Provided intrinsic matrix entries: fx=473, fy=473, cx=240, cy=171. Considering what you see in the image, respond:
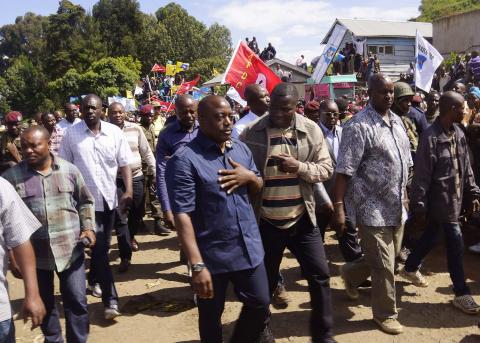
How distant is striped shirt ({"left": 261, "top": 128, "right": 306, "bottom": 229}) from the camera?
339 centimetres

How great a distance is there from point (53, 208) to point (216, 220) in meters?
1.28

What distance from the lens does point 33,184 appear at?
126 inches

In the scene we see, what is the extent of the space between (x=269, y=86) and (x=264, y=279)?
462 cm

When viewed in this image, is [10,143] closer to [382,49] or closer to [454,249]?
[454,249]

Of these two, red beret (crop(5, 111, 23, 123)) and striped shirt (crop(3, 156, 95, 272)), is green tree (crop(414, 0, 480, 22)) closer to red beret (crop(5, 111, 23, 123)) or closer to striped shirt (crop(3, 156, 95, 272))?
red beret (crop(5, 111, 23, 123))

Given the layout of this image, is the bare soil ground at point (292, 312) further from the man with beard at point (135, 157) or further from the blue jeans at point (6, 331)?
the blue jeans at point (6, 331)

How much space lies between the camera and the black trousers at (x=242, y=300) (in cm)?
281

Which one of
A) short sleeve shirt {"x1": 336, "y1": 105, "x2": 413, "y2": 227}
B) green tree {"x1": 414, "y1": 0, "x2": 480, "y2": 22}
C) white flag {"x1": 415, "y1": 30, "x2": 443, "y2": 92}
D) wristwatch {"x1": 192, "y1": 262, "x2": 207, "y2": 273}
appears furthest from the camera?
green tree {"x1": 414, "y1": 0, "x2": 480, "y2": 22}

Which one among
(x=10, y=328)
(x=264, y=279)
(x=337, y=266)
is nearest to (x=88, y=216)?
(x=10, y=328)

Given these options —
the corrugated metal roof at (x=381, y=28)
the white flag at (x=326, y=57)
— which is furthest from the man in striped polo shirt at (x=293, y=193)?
the corrugated metal roof at (x=381, y=28)

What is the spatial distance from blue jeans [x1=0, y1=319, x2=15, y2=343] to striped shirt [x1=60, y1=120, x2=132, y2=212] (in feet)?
6.64

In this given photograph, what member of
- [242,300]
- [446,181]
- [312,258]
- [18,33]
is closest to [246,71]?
[446,181]

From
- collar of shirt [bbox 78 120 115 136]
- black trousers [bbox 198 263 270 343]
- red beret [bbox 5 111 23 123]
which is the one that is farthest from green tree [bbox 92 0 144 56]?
black trousers [bbox 198 263 270 343]

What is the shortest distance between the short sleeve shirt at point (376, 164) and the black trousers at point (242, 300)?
1.25 m
